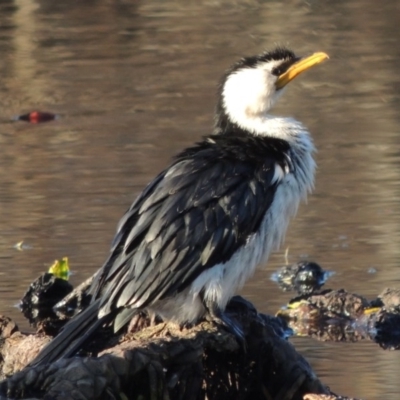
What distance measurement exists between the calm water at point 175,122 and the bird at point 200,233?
0.74 meters

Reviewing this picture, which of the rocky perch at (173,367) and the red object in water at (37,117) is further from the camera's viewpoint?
the red object in water at (37,117)

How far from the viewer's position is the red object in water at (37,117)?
543 inches

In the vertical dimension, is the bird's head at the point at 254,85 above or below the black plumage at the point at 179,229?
above

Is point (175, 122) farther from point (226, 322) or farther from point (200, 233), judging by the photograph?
point (226, 322)

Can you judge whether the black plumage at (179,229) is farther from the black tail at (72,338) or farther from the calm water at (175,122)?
the calm water at (175,122)

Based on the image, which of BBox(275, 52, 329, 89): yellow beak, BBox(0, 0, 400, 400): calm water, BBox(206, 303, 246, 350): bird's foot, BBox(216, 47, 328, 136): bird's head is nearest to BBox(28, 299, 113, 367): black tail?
BBox(206, 303, 246, 350): bird's foot

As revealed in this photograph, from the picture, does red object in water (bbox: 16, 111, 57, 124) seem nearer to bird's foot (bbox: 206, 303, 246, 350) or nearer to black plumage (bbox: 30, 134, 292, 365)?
black plumage (bbox: 30, 134, 292, 365)

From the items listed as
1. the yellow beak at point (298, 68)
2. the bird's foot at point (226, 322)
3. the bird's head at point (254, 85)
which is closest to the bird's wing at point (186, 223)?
the bird's foot at point (226, 322)

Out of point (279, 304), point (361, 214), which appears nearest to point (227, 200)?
point (279, 304)

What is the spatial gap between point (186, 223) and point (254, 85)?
1.18m

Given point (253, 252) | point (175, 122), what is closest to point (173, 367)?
point (253, 252)

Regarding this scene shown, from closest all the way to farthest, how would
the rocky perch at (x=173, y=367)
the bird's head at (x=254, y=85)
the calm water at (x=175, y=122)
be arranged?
the rocky perch at (x=173, y=367)
the bird's head at (x=254, y=85)
the calm water at (x=175, y=122)

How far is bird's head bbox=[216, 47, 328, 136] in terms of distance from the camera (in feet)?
24.7

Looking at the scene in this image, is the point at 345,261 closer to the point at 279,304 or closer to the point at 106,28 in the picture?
the point at 279,304
